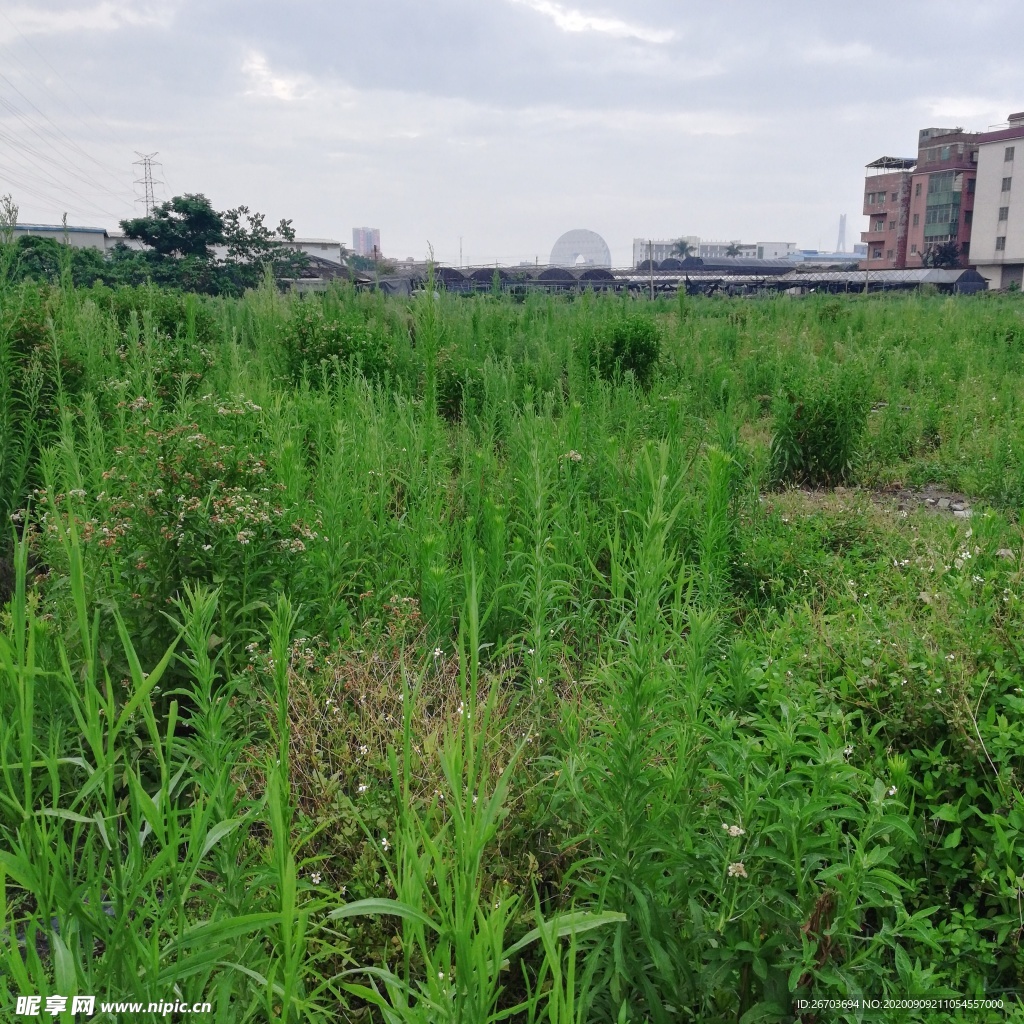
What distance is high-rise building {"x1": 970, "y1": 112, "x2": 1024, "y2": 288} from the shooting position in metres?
56.4

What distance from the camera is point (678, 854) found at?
73.4 inches

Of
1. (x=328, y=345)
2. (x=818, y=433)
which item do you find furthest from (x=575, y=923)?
(x=328, y=345)

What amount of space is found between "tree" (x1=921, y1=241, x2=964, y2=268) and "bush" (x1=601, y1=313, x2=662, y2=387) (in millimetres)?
63565

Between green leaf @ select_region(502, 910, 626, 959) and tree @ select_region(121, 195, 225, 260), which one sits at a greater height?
tree @ select_region(121, 195, 225, 260)

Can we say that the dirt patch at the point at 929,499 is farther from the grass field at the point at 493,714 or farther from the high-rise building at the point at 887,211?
the high-rise building at the point at 887,211

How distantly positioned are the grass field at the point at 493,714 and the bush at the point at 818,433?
1.1 inches

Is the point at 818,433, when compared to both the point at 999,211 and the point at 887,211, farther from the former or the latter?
the point at 887,211

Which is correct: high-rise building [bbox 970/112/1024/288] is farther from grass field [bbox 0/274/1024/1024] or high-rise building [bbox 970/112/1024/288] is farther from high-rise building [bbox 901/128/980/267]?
grass field [bbox 0/274/1024/1024]

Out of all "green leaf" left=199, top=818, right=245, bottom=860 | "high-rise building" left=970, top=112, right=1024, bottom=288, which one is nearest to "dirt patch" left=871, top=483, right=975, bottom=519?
"green leaf" left=199, top=818, right=245, bottom=860

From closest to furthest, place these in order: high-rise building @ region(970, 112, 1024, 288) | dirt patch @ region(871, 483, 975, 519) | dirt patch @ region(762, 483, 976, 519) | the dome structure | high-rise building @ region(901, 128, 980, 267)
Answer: dirt patch @ region(762, 483, 976, 519) < dirt patch @ region(871, 483, 975, 519) < high-rise building @ region(970, 112, 1024, 288) < high-rise building @ region(901, 128, 980, 267) < the dome structure

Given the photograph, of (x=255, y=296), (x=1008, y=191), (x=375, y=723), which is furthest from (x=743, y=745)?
(x=1008, y=191)

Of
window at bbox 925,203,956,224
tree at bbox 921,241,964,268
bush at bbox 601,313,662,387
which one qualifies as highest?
window at bbox 925,203,956,224

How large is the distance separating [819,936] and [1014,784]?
0.96 meters

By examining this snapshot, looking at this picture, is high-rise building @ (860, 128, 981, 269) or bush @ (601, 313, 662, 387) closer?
bush @ (601, 313, 662, 387)
